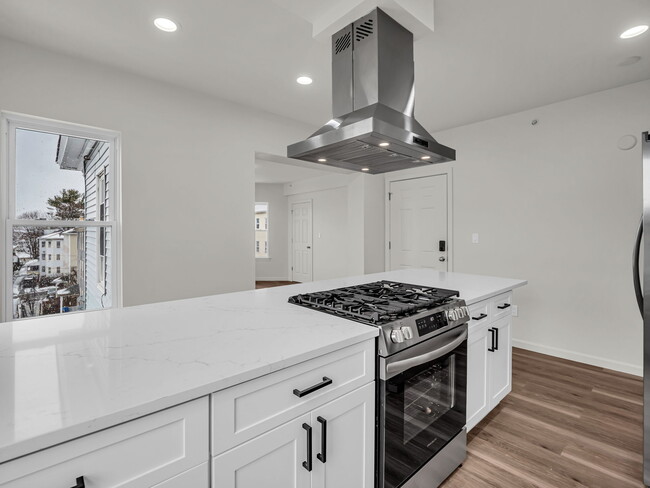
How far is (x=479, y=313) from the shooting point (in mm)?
1960

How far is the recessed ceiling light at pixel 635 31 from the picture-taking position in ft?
7.09

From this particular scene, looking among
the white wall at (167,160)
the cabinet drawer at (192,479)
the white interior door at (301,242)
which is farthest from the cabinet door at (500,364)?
the white interior door at (301,242)

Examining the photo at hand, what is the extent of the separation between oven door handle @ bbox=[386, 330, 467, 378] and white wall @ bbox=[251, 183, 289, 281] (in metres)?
6.81

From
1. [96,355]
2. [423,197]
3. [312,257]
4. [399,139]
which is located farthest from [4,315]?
[312,257]

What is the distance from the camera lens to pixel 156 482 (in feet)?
2.52

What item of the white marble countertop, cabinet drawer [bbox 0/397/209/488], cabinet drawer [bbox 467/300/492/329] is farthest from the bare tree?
cabinet drawer [bbox 467/300/492/329]

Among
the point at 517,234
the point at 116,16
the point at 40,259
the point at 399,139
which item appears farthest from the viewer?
the point at 517,234

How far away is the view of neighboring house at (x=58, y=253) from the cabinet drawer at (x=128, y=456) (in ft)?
7.99

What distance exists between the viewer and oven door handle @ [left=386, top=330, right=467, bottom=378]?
1301 millimetres

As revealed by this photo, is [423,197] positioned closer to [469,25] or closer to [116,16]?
[469,25]

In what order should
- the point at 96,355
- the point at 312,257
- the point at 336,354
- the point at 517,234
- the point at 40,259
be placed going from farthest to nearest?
the point at 312,257, the point at 517,234, the point at 40,259, the point at 336,354, the point at 96,355

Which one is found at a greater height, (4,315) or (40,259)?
(40,259)

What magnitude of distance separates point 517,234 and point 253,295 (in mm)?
3149

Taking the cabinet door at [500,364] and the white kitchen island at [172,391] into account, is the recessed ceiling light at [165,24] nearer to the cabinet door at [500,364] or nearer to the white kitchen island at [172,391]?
the white kitchen island at [172,391]
